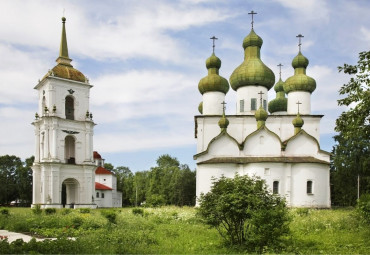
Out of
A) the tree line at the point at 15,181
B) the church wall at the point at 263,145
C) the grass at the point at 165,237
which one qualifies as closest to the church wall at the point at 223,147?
the church wall at the point at 263,145

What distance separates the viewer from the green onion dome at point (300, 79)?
103 feet

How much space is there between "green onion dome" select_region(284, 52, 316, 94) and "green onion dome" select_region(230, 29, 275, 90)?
4.76 feet

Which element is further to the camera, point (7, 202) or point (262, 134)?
point (7, 202)

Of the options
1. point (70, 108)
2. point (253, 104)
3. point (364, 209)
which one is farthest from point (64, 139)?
point (364, 209)

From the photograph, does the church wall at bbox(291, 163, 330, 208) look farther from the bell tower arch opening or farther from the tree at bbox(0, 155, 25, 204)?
the tree at bbox(0, 155, 25, 204)

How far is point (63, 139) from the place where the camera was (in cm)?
3375

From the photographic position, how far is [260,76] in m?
31.2

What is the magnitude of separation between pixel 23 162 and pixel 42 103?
2406 centimetres

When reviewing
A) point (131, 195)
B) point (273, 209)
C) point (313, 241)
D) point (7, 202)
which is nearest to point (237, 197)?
point (273, 209)

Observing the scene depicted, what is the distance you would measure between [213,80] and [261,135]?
7.07 metres

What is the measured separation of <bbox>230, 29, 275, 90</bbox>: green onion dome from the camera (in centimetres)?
3141

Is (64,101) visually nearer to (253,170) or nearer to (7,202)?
(253,170)

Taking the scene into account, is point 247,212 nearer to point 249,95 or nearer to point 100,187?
point 249,95

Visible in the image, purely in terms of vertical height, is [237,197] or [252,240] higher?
[237,197]
